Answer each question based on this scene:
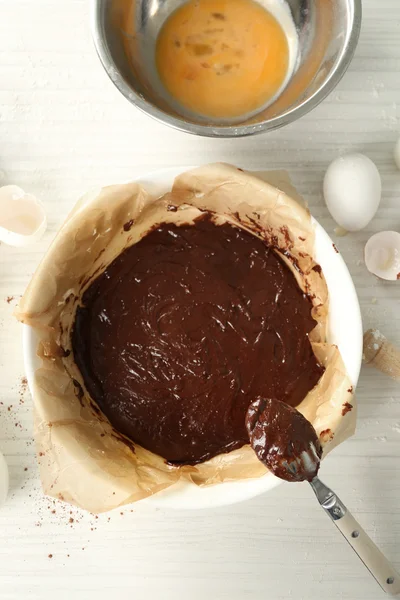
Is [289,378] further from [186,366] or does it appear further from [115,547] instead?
[115,547]

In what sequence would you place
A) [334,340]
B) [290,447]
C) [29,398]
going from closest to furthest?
1. [290,447]
2. [334,340]
3. [29,398]

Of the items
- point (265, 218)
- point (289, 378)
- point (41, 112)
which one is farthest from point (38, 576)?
point (41, 112)

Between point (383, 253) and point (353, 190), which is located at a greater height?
point (353, 190)

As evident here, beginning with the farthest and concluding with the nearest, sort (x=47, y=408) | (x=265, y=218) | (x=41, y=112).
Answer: (x=41, y=112) → (x=265, y=218) → (x=47, y=408)

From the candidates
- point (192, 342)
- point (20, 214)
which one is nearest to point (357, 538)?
point (192, 342)

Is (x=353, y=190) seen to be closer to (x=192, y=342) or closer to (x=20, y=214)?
(x=192, y=342)
